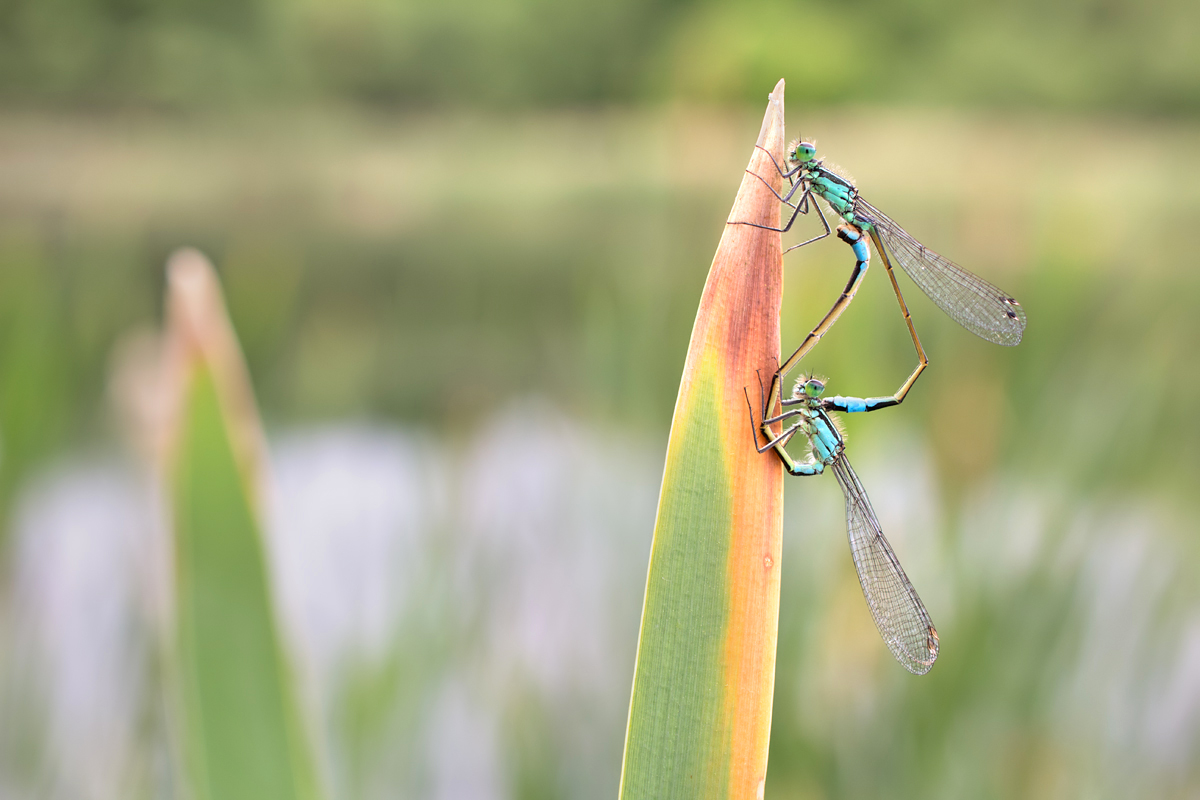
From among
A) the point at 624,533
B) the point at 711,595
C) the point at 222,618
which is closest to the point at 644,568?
the point at 624,533

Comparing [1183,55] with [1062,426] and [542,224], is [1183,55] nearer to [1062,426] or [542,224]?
[542,224]

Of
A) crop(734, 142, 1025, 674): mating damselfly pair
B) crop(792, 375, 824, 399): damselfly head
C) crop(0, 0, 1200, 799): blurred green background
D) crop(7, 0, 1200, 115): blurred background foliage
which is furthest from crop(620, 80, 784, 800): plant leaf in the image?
crop(7, 0, 1200, 115): blurred background foliage

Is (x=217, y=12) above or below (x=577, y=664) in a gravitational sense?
above

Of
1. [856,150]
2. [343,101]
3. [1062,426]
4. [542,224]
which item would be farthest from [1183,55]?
[1062,426]

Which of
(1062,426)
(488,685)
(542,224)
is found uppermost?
(542,224)

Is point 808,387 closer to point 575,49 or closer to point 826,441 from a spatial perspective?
point 826,441

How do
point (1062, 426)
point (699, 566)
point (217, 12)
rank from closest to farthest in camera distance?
point (699, 566) → point (1062, 426) → point (217, 12)

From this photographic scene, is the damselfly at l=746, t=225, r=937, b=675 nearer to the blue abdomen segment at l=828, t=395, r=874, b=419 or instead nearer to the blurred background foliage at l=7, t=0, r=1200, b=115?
the blue abdomen segment at l=828, t=395, r=874, b=419
